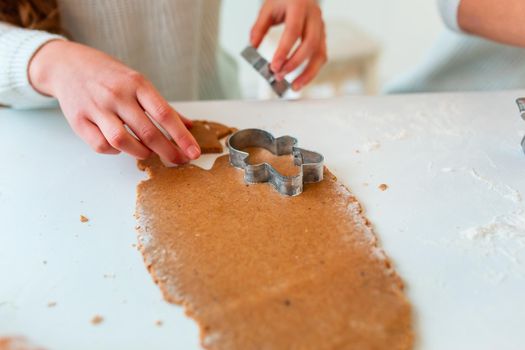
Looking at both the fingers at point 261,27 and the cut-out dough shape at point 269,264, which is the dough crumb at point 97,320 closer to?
the cut-out dough shape at point 269,264

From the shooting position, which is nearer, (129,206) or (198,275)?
(198,275)

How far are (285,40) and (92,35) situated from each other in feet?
1.25

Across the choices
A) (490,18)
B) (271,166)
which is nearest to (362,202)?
(271,166)

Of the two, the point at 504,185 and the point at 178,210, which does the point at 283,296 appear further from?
the point at 504,185

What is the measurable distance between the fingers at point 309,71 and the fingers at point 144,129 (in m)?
0.34

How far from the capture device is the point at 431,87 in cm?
117

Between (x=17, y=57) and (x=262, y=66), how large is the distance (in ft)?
1.32

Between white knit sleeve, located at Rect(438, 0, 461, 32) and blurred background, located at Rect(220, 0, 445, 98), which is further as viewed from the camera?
blurred background, located at Rect(220, 0, 445, 98)

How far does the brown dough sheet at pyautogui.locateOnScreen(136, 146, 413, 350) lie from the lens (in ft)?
1.70

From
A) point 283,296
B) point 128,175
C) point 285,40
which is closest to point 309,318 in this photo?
point 283,296

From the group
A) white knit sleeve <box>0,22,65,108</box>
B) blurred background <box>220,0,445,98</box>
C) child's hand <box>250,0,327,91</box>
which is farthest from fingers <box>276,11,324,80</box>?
blurred background <box>220,0,445,98</box>

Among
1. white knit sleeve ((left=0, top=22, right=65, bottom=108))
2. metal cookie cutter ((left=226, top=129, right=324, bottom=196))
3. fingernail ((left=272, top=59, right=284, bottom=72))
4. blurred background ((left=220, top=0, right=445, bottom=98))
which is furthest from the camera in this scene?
blurred background ((left=220, top=0, right=445, bottom=98))

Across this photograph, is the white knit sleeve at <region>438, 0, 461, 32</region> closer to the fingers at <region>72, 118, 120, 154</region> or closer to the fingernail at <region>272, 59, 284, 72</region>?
the fingernail at <region>272, 59, 284, 72</region>

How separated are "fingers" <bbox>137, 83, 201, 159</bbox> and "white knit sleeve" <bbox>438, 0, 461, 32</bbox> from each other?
2.00ft
